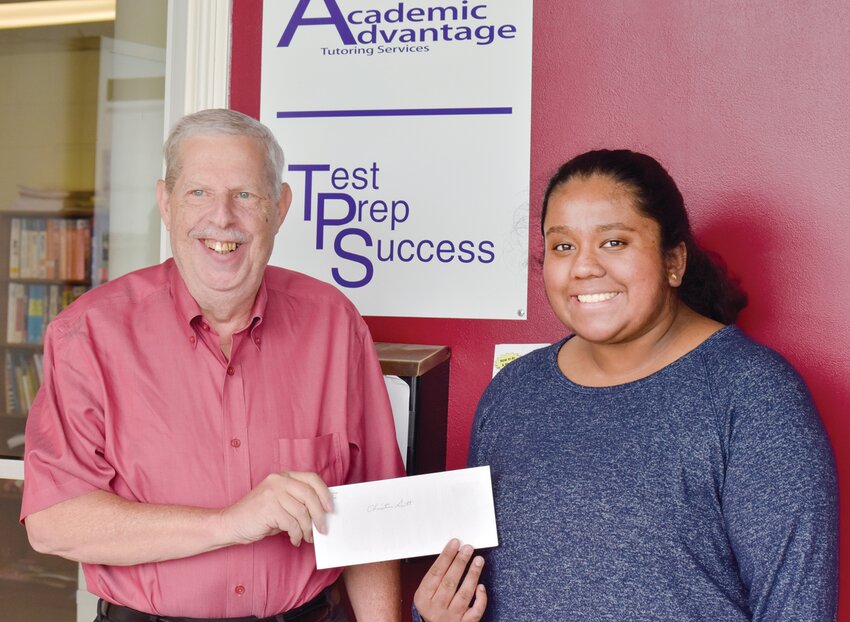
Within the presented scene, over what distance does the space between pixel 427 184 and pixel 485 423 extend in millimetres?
936

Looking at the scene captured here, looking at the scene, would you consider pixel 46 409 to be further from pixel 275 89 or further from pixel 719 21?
pixel 719 21

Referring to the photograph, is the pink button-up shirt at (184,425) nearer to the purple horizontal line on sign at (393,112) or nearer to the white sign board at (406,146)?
the white sign board at (406,146)

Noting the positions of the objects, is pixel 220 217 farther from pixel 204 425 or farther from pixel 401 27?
pixel 401 27

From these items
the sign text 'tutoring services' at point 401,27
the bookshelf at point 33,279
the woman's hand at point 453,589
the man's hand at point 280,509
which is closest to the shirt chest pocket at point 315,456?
the man's hand at point 280,509

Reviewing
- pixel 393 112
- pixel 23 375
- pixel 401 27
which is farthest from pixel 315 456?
pixel 23 375

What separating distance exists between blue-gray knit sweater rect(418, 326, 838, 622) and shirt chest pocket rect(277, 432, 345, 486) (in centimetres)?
35

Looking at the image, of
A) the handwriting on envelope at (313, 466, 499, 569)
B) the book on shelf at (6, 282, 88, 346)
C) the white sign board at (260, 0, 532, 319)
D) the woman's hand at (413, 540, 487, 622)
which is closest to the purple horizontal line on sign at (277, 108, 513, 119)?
the white sign board at (260, 0, 532, 319)

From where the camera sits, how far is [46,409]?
1764 millimetres

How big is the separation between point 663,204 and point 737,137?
80cm

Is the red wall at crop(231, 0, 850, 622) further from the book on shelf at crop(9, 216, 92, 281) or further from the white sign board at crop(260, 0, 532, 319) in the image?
the book on shelf at crop(9, 216, 92, 281)

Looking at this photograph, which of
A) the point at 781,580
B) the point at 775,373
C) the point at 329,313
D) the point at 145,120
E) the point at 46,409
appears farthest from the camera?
the point at 145,120

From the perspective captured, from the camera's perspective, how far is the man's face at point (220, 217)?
181 cm

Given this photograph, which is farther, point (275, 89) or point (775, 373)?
point (275, 89)

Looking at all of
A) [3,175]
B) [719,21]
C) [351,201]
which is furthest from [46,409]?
[719,21]
